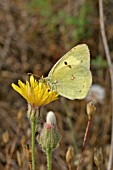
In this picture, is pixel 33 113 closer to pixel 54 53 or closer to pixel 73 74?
pixel 73 74

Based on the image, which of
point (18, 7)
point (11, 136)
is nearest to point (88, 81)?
point (11, 136)

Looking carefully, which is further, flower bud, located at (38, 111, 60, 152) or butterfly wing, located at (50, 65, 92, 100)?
butterfly wing, located at (50, 65, 92, 100)

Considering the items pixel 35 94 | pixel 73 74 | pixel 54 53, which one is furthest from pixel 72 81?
pixel 54 53

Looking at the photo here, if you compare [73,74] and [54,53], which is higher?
[54,53]

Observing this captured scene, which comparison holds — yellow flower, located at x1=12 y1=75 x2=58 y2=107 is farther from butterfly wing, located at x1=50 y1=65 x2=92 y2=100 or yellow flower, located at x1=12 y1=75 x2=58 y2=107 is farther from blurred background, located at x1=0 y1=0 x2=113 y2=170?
blurred background, located at x1=0 y1=0 x2=113 y2=170

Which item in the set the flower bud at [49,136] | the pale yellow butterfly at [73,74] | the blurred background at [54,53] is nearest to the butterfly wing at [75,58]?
the pale yellow butterfly at [73,74]

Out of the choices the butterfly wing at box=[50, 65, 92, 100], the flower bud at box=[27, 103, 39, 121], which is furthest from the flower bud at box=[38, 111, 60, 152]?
the butterfly wing at box=[50, 65, 92, 100]

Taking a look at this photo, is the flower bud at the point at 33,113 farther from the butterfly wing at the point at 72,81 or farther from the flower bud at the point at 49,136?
the butterfly wing at the point at 72,81
